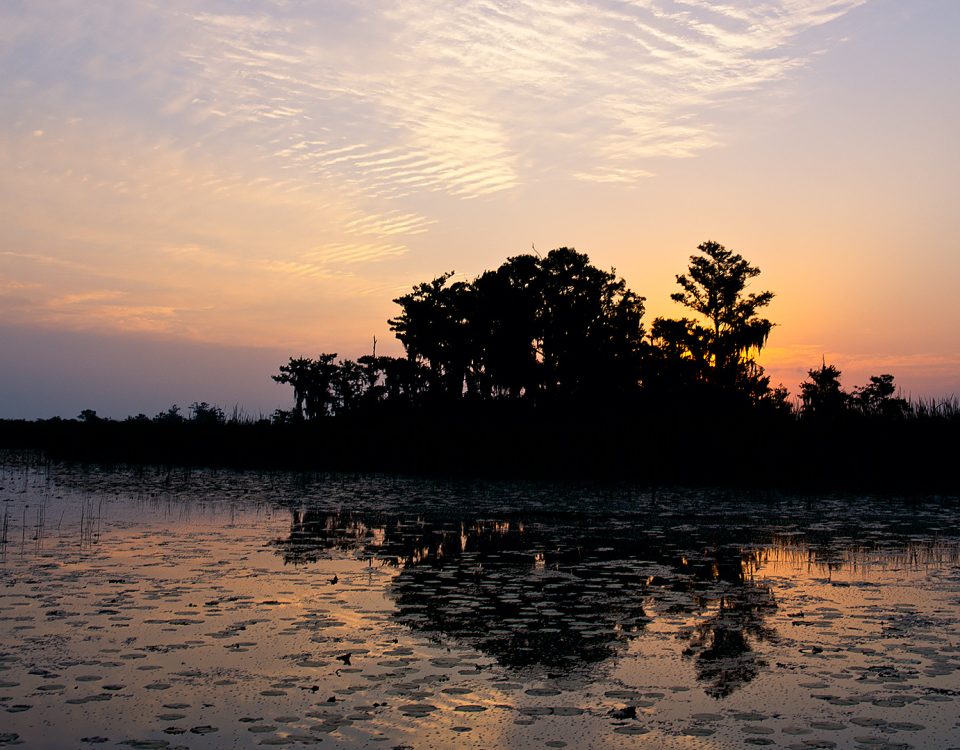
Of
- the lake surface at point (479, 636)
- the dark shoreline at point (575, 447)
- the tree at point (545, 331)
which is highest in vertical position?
the tree at point (545, 331)

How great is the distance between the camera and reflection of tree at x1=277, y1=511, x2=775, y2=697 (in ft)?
29.5

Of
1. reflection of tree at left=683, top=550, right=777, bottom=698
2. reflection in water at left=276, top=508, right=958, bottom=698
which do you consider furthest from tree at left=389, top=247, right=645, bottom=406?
reflection of tree at left=683, top=550, right=777, bottom=698

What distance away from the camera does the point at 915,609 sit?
35.0 feet

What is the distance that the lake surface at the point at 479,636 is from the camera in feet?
21.6

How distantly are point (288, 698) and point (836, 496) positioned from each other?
25.2 m

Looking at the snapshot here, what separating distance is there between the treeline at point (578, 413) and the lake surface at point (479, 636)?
Result: 1533 cm

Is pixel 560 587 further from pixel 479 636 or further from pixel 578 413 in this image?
pixel 578 413

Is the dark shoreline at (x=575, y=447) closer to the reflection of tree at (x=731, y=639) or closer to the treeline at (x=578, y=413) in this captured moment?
the treeline at (x=578, y=413)

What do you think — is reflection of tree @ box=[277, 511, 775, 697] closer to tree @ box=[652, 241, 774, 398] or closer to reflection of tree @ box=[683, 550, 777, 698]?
reflection of tree @ box=[683, 550, 777, 698]

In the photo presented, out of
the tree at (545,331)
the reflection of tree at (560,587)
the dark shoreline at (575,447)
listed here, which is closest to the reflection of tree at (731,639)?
the reflection of tree at (560,587)

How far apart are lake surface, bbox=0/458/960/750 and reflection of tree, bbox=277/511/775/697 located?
5cm

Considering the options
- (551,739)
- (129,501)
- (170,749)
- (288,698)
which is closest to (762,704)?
(551,739)

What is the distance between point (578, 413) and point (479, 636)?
1442 inches

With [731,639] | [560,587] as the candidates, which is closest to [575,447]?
[560,587]
